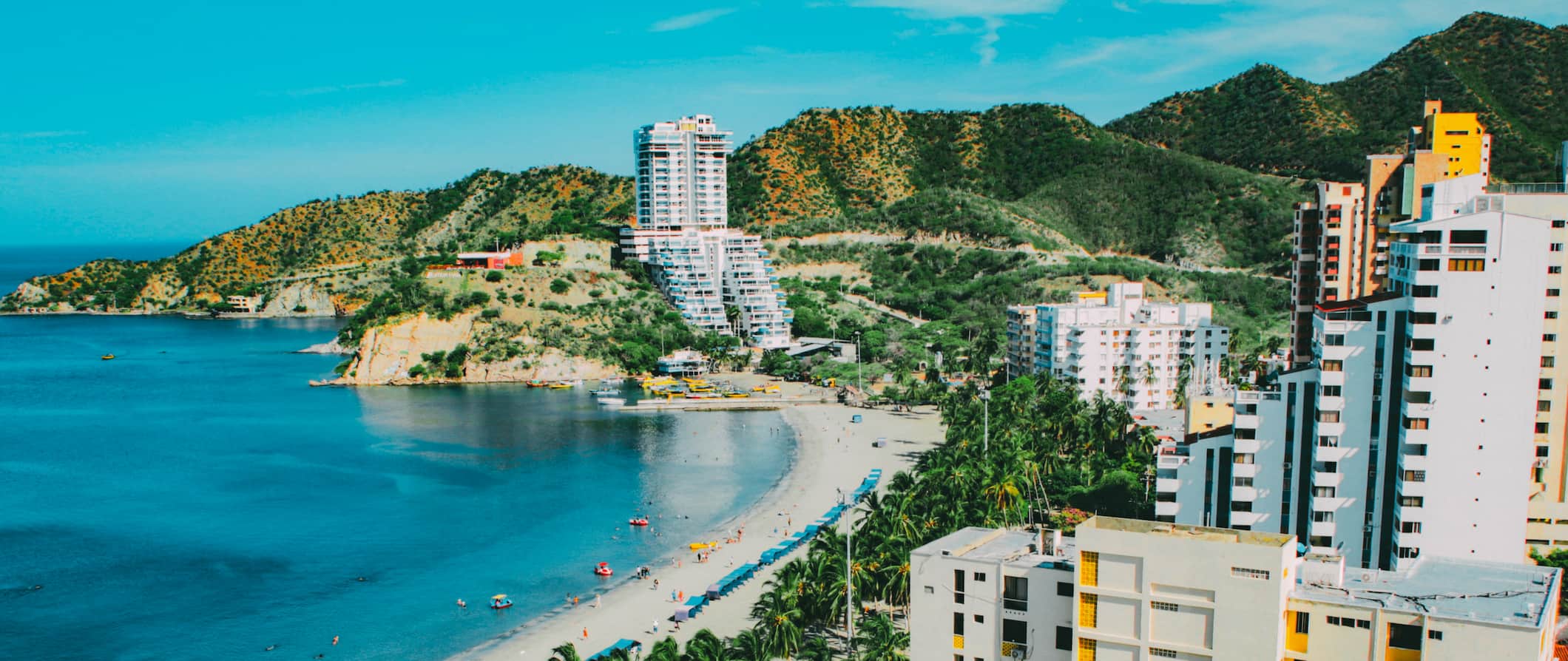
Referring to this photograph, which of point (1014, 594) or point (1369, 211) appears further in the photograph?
point (1369, 211)

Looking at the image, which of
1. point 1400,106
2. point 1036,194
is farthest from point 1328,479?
point 1036,194

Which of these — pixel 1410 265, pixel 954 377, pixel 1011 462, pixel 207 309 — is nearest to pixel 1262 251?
pixel 954 377

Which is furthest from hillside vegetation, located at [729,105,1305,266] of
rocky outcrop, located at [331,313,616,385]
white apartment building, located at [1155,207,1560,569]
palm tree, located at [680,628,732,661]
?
palm tree, located at [680,628,732,661]

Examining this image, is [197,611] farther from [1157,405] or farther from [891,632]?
[1157,405]

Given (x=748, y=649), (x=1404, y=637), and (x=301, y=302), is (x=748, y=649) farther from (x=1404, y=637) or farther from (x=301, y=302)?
(x=301, y=302)

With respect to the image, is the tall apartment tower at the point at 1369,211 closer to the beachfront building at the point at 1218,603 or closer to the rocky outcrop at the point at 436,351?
the beachfront building at the point at 1218,603

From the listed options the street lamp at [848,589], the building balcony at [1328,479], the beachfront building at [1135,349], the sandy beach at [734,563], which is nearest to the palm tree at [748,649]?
the street lamp at [848,589]
